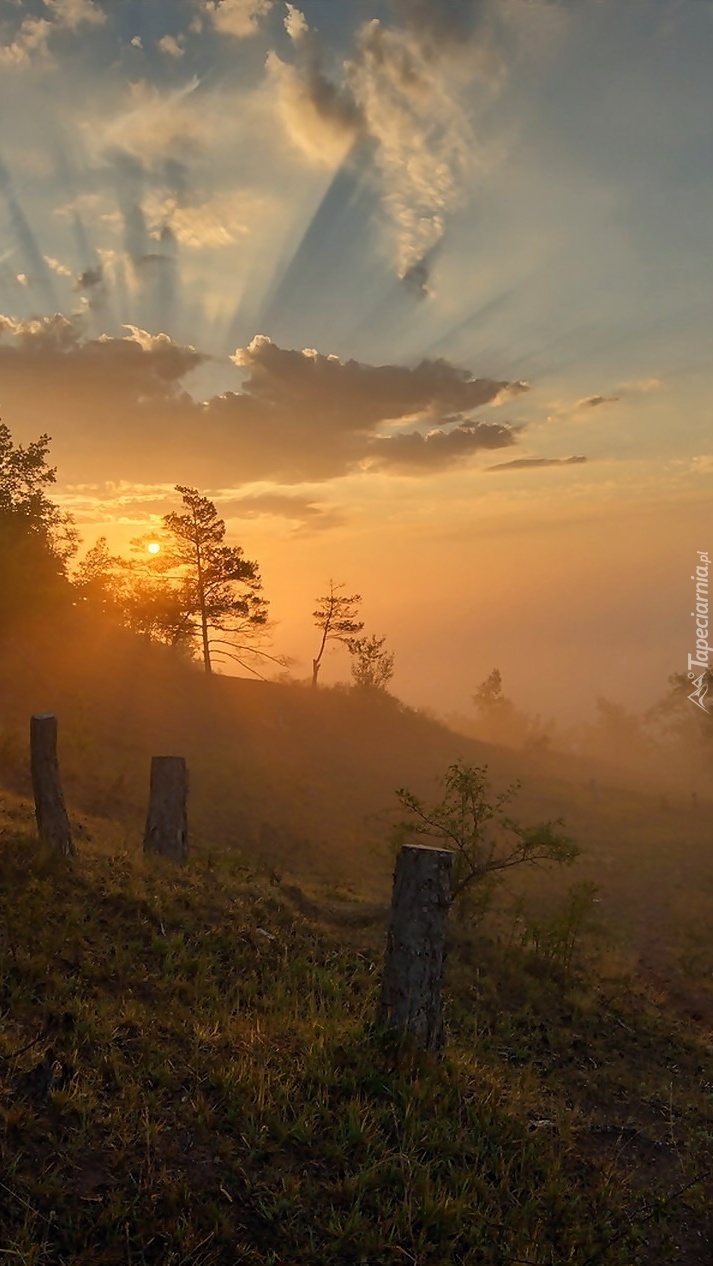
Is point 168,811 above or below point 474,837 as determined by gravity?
below

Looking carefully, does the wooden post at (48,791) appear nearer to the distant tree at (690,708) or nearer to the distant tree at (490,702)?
the distant tree at (690,708)

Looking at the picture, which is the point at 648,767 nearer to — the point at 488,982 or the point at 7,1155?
the point at 488,982

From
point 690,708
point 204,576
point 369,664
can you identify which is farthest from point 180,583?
point 690,708

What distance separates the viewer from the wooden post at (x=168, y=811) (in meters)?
14.2

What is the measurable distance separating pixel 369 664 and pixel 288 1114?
52769 mm

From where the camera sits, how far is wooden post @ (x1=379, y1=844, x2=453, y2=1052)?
703cm

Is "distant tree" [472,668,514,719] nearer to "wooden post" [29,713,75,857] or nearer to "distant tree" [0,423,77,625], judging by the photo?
"distant tree" [0,423,77,625]

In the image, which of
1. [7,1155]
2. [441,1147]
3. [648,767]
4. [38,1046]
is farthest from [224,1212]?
[648,767]

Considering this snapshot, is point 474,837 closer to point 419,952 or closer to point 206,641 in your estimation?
point 419,952

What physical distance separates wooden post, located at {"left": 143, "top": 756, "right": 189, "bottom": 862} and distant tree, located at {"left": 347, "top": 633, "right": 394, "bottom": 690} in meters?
40.3

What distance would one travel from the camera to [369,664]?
192 ft

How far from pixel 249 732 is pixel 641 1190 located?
34.6 m

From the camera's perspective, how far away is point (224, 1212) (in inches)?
183

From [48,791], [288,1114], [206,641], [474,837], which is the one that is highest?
[206,641]
